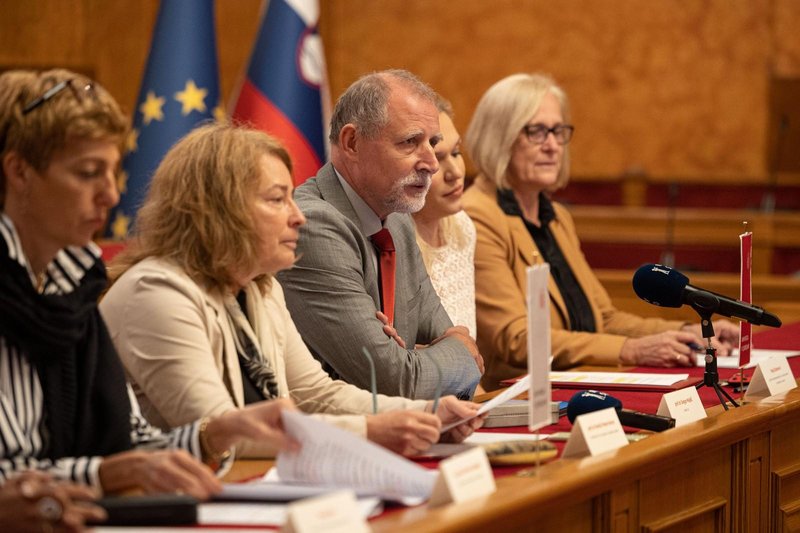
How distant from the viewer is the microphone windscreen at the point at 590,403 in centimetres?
251

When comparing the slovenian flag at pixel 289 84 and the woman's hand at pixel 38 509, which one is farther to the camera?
the slovenian flag at pixel 289 84

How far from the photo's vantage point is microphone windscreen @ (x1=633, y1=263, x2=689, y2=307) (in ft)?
9.20

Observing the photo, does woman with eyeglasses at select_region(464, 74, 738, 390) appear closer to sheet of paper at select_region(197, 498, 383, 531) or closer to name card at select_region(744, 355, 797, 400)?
name card at select_region(744, 355, 797, 400)

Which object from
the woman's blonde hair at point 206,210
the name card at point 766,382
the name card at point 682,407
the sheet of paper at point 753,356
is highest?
the woman's blonde hair at point 206,210

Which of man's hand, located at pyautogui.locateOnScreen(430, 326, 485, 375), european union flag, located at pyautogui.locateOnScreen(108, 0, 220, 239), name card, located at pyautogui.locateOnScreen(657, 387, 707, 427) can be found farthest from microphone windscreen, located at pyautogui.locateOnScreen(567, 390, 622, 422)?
european union flag, located at pyautogui.locateOnScreen(108, 0, 220, 239)

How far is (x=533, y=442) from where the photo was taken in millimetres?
2221

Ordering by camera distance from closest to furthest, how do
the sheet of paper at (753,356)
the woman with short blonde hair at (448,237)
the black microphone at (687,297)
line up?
the black microphone at (687,297) < the sheet of paper at (753,356) < the woman with short blonde hair at (448,237)

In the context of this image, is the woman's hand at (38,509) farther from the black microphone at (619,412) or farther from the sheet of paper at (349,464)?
the black microphone at (619,412)

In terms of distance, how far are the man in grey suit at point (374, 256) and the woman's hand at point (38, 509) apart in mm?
1356

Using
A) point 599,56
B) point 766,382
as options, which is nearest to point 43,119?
point 766,382

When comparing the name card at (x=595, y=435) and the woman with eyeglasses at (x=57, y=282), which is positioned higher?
the woman with eyeglasses at (x=57, y=282)

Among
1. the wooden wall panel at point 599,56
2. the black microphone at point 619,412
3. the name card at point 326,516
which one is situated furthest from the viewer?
the wooden wall panel at point 599,56

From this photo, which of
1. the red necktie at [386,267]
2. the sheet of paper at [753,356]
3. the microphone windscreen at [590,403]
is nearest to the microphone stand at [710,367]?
the microphone windscreen at [590,403]

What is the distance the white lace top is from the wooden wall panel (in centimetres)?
593
